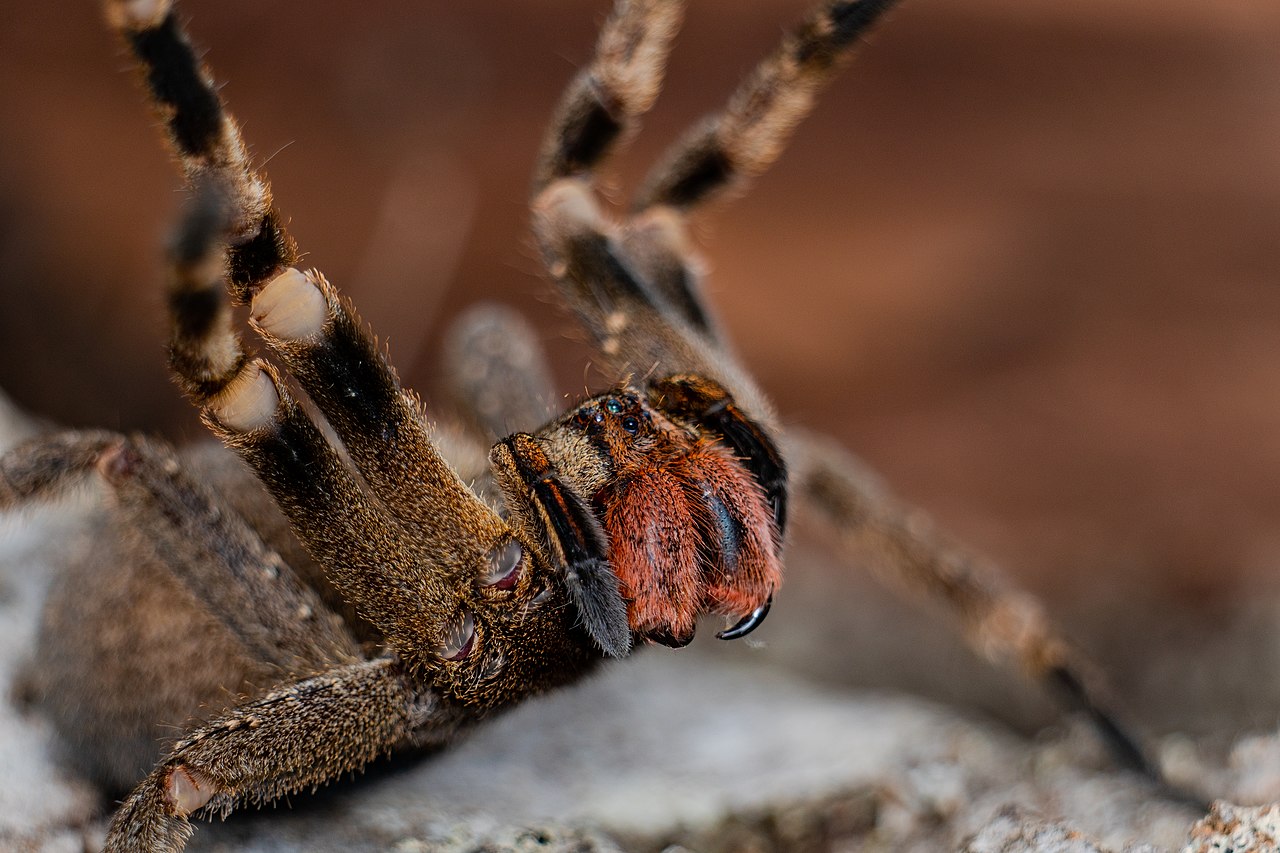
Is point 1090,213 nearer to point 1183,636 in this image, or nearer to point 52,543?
point 1183,636

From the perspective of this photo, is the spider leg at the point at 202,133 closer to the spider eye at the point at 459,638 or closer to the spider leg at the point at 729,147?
the spider eye at the point at 459,638

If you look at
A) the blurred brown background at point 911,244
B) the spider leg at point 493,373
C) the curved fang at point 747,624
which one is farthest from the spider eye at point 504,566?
the blurred brown background at point 911,244

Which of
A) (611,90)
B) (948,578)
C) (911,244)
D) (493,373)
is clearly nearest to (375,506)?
(611,90)

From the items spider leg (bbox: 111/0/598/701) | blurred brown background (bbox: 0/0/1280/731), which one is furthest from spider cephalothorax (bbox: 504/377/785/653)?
blurred brown background (bbox: 0/0/1280/731)

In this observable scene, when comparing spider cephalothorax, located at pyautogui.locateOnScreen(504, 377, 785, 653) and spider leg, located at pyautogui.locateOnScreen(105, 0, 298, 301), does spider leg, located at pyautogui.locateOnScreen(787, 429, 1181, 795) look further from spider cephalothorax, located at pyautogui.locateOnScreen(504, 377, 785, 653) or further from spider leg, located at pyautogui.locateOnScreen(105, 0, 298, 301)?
spider leg, located at pyautogui.locateOnScreen(105, 0, 298, 301)

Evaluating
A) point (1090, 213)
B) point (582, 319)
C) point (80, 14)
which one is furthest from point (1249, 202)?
point (80, 14)

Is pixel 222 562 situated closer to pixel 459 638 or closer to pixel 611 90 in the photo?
pixel 459 638
